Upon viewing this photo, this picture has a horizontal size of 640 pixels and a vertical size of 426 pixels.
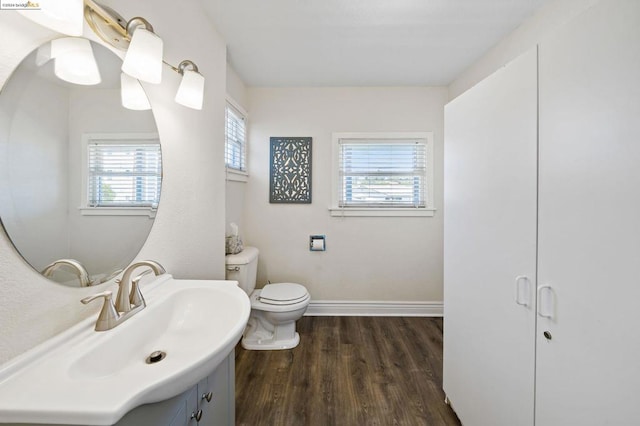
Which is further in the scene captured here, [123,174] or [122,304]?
[123,174]

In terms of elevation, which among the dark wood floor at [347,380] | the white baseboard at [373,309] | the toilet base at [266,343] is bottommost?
the dark wood floor at [347,380]

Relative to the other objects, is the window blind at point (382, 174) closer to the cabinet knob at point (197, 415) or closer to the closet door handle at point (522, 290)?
the closet door handle at point (522, 290)

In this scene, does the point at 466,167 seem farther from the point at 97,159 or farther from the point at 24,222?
the point at 24,222

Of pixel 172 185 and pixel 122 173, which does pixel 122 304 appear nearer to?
pixel 122 173

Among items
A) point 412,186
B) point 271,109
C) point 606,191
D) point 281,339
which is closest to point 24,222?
point 606,191

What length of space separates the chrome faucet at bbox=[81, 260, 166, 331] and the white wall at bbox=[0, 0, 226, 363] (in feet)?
0.32

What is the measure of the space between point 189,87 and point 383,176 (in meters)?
2.07

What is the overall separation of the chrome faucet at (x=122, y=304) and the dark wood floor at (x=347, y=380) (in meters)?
1.03

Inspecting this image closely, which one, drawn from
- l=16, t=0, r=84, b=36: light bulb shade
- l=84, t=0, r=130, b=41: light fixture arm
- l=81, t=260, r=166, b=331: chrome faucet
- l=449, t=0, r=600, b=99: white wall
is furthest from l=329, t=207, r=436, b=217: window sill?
l=16, t=0, r=84, b=36: light bulb shade

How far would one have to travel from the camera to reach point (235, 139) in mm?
2566

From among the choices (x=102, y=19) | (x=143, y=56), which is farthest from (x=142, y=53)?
(x=102, y=19)

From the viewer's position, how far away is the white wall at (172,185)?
2.34 feet

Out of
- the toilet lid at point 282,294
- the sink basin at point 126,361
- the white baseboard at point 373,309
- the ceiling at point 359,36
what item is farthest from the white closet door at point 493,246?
the white baseboard at point 373,309

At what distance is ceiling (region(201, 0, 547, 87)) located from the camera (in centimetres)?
169
